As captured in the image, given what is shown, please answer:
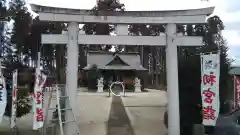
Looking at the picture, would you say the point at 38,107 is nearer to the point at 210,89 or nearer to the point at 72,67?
the point at 72,67

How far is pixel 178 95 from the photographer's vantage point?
393 inches

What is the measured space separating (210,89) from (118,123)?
4.90m

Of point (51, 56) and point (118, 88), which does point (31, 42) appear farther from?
point (118, 88)

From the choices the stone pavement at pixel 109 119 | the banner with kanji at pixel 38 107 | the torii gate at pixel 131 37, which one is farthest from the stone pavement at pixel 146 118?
the banner with kanji at pixel 38 107

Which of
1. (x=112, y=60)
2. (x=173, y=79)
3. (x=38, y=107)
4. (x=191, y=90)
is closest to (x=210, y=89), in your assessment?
(x=173, y=79)

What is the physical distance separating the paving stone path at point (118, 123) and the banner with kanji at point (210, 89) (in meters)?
3.45

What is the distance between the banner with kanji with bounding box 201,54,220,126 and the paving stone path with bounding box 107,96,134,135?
3454 mm

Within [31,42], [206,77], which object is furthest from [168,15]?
[31,42]

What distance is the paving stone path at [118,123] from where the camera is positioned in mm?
10863

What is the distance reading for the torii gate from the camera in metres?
9.57

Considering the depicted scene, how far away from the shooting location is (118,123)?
12.0m

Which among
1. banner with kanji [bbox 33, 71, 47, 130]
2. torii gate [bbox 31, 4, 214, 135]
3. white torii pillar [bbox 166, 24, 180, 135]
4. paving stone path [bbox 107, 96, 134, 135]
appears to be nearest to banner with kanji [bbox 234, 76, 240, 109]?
torii gate [bbox 31, 4, 214, 135]

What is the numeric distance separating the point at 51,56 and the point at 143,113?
51.3ft

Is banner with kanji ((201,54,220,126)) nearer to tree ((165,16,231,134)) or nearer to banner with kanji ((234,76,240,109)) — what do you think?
banner with kanji ((234,76,240,109))
